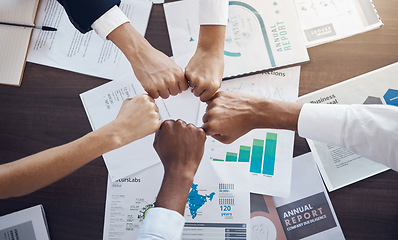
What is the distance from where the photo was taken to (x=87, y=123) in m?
0.99

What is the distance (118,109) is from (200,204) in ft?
1.15

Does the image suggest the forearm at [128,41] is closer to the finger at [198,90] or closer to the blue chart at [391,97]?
the finger at [198,90]

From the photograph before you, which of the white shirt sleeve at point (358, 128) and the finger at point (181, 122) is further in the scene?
the finger at point (181, 122)

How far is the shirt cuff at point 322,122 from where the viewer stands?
844 mm

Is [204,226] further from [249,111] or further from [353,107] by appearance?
[353,107]

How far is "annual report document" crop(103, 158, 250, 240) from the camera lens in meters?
0.93

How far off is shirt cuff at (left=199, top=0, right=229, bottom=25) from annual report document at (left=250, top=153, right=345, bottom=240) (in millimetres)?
434

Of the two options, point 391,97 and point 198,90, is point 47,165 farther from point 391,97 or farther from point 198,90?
point 391,97

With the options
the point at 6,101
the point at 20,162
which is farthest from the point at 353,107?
the point at 6,101

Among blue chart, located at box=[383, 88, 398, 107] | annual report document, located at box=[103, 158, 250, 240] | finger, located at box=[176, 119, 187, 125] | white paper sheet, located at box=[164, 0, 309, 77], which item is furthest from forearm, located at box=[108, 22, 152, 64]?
blue chart, located at box=[383, 88, 398, 107]

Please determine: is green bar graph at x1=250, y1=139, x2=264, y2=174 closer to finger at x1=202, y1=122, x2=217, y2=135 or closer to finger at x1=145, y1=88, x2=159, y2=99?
finger at x1=202, y1=122, x2=217, y2=135

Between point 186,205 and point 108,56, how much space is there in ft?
1.57

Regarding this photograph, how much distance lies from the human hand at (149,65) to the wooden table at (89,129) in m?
0.06

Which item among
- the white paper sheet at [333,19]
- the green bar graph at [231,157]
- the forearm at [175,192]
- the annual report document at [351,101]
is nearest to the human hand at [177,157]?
the forearm at [175,192]
